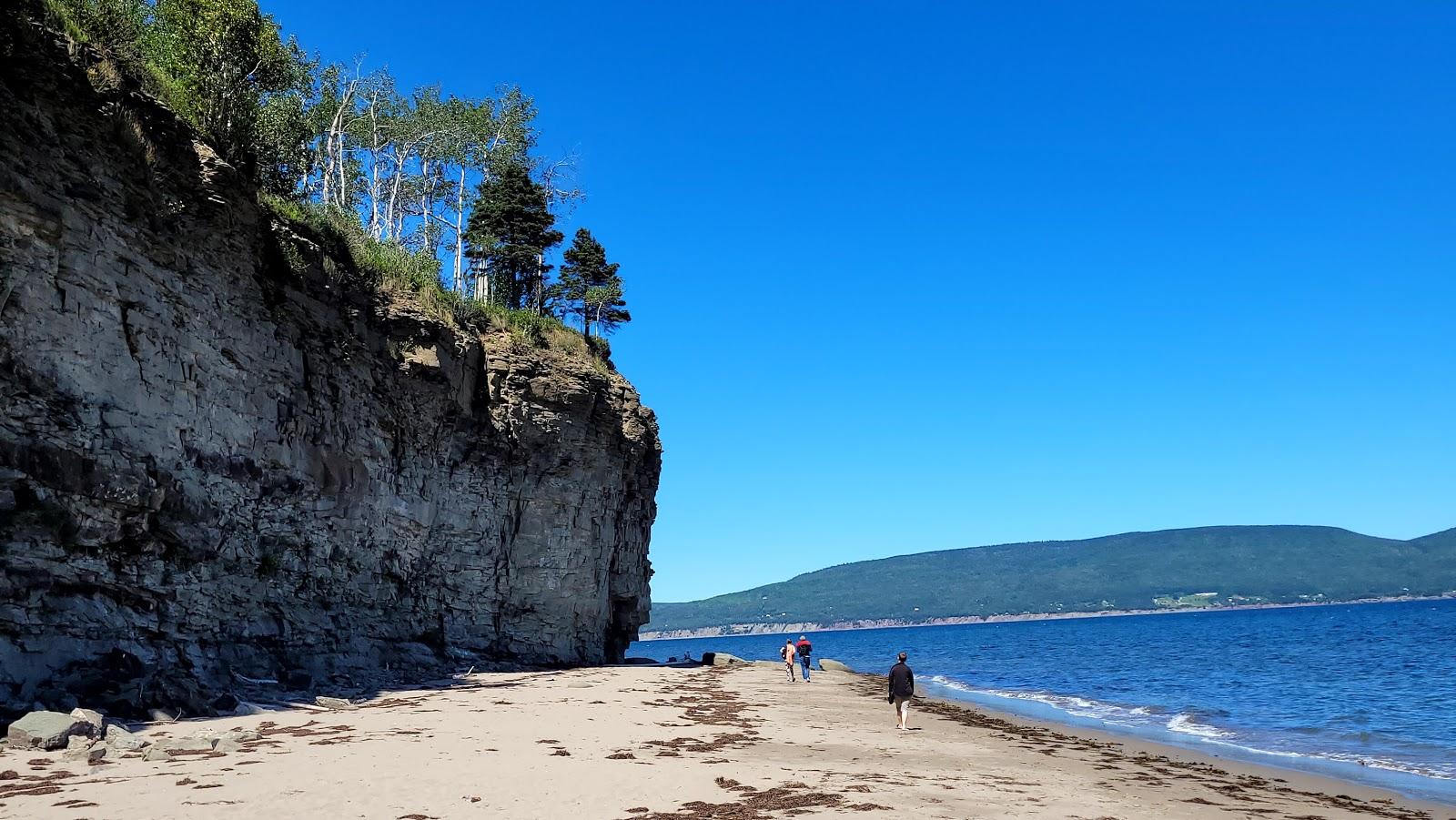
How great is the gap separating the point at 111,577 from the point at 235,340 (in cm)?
608

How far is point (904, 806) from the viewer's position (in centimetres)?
1116

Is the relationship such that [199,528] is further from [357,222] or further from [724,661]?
[724,661]

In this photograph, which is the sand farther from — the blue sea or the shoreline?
the blue sea

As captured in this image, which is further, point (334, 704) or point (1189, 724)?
point (1189, 724)

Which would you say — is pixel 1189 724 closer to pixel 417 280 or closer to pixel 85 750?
pixel 85 750

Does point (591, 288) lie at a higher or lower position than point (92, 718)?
higher

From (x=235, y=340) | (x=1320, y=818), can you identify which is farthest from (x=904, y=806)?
(x=235, y=340)

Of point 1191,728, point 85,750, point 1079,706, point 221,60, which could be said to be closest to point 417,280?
point 221,60

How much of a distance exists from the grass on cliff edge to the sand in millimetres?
12618

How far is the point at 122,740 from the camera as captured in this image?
1205 centimetres

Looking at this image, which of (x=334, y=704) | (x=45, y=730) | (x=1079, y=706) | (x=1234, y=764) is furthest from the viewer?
(x=1079, y=706)

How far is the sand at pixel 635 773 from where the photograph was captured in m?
10.1

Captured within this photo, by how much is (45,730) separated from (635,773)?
25.9 feet

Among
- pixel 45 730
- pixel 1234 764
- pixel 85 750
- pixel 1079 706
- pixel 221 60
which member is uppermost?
pixel 221 60
